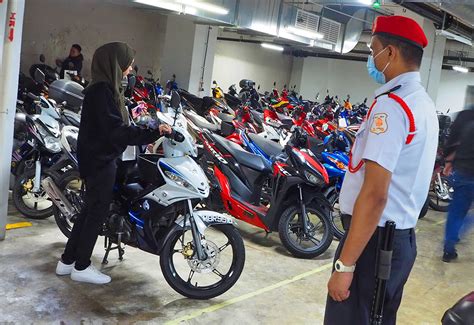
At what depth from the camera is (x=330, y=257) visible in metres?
4.38

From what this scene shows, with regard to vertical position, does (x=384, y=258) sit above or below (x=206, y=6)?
below

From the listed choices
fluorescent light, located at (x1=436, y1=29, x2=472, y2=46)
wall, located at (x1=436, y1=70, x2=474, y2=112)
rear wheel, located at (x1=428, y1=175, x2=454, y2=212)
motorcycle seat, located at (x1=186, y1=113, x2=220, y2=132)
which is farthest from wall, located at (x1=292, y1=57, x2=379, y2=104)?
motorcycle seat, located at (x1=186, y1=113, x2=220, y2=132)

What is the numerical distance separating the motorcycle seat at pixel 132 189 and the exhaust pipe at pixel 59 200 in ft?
1.52

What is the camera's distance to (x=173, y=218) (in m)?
3.16

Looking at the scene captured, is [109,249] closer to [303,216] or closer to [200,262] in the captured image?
[200,262]

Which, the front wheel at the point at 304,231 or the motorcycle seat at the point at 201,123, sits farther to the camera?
the motorcycle seat at the point at 201,123

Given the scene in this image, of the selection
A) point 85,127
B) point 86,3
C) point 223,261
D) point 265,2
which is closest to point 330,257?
point 223,261

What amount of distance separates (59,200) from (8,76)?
92 cm

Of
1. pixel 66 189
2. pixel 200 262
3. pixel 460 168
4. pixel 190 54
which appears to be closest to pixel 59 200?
pixel 66 189

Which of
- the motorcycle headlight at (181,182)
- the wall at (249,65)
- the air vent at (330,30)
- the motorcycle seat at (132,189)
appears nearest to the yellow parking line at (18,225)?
the motorcycle seat at (132,189)

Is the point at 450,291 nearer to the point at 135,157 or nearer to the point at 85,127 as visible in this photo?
the point at 135,157

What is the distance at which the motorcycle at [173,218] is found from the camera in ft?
10.0

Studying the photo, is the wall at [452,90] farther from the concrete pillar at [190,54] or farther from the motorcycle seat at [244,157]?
the motorcycle seat at [244,157]

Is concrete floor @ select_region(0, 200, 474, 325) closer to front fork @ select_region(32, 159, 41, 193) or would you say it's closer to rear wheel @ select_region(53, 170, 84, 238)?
rear wheel @ select_region(53, 170, 84, 238)
